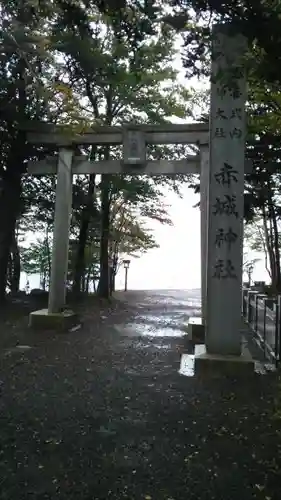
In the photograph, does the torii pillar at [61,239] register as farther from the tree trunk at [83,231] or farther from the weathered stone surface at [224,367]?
the weathered stone surface at [224,367]

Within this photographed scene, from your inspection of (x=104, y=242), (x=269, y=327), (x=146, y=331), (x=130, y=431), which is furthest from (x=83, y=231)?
(x=130, y=431)

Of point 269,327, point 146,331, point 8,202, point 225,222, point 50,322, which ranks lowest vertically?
point 146,331

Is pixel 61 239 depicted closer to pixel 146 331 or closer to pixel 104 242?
pixel 146 331

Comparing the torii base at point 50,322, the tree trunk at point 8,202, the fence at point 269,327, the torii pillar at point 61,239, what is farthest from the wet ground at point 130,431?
the tree trunk at point 8,202

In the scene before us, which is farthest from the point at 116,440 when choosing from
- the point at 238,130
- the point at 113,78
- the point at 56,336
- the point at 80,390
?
the point at 113,78

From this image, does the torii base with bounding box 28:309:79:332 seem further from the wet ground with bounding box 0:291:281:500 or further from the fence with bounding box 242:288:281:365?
the fence with bounding box 242:288:281:365

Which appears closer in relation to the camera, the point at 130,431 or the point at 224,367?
the point at 130,431

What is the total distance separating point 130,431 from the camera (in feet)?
13.6

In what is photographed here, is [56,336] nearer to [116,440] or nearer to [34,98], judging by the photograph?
[116,440]

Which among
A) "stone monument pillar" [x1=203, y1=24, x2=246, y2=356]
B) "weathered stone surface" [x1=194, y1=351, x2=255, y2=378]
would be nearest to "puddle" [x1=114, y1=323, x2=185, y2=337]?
"stone monument pillar" [x1=203, y1=24, x2=246, y2=356]

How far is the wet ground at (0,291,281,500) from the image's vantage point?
10.3ft

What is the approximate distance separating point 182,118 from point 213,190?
347 inches

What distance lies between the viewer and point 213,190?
6.74m

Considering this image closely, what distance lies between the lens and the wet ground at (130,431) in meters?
3.14
